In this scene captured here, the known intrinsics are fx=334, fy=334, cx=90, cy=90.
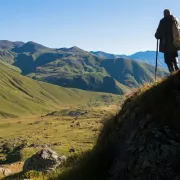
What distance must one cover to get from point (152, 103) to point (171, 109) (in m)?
1.03

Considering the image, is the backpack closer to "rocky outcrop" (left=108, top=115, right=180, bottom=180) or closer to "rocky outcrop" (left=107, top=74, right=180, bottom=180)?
"rocky outcrop" (left=107, top=74, right=180, bottom=180)

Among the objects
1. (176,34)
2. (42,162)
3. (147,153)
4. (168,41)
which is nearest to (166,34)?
(168,41)

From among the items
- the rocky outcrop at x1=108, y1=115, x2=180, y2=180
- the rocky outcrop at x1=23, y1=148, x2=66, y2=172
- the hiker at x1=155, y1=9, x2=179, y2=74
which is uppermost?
the hiker at x1=155, y1=9, x2=179, y2=74

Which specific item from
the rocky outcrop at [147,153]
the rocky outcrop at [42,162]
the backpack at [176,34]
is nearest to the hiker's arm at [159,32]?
the backpack at [176,34]

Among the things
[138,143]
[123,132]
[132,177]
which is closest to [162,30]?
[123,132]

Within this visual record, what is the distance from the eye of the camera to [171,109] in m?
11.2

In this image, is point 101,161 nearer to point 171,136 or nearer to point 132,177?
point 132,177

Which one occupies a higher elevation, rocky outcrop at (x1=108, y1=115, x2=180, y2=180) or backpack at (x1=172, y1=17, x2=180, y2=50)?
backpack at (x1=172, y1=17, x2=180, y2=50)

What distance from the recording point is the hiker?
17.0 meters

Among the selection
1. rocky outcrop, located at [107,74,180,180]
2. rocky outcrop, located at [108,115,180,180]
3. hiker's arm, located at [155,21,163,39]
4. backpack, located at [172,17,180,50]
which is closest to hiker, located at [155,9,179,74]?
hiker's arm, located at [155,21,163,39]

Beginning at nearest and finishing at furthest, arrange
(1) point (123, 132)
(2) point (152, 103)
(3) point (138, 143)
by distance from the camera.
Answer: (3) point (138, 143), (2) point (152, 103), (1) point (123, 132)

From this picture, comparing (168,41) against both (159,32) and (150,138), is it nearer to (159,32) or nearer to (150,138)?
(159,32)

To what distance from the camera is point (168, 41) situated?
1708 cm

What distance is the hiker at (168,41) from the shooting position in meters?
17.0
